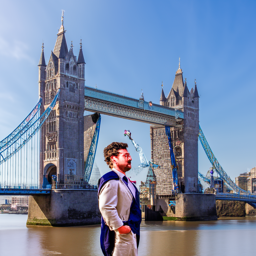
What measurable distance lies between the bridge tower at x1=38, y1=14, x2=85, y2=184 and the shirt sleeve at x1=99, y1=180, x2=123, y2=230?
3187cm

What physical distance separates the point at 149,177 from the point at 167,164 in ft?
9.78

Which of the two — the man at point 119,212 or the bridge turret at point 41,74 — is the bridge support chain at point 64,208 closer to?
the bridge turret at point 41,74

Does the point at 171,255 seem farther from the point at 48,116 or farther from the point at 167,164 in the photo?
the point at 167,164

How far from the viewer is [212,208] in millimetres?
48250

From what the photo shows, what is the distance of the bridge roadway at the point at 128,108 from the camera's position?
40500mm

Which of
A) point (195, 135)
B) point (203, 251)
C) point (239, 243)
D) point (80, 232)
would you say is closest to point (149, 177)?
point (195, 135)

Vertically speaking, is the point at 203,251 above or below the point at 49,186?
below

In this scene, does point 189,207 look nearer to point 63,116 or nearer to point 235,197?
point 235,197

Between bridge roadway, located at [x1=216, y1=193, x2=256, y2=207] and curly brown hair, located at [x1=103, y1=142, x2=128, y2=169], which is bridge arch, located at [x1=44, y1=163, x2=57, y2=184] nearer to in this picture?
bridge roadway, located at [x1=216, y1=193, x2=256, y2=207]

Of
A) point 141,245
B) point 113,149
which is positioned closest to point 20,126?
point 141,245

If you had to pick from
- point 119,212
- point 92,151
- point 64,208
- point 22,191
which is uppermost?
point 92,151

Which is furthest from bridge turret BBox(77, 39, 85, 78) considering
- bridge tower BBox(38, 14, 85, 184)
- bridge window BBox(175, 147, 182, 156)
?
bridge window BBox(175, 147, 182, 156)

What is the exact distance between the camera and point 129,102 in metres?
44.3

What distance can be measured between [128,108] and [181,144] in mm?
9511
